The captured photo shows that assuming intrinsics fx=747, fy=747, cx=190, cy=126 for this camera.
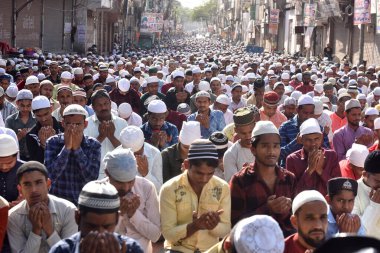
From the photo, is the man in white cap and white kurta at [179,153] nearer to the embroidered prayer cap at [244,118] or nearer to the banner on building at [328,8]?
the embroidered prayer cap at [244,118]

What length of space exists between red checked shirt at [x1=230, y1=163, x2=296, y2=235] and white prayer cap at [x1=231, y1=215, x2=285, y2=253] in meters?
1.63

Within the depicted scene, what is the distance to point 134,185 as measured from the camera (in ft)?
17.0

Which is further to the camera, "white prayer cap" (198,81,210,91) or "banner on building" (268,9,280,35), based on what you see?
"banner on building" (268,9,280,35)

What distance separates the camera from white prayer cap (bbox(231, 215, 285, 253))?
3426 millimetres

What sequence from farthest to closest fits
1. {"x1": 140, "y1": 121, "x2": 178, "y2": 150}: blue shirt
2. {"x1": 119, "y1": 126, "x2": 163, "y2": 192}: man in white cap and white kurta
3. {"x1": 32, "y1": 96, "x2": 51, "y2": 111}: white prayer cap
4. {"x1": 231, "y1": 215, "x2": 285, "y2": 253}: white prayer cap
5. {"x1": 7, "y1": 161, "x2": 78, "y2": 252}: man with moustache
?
{"x1": 140, "y1": 121, "x2": 178, "y2": 150}: blue shirt < {"x1": 32, "y1": 96, "x2": 51, "y2": 111}: white prayer cap < {"x1": 119, "y1": 126, "x2": 163, "y2": 192}: man in white cap and white kurta < {"x1": 7, "y1": 161, "x2": 78, "y2": 252}: man with moustache < {"x1": 231, "y1": 215, "x2": 285, "y2": 253}: white prayer cap

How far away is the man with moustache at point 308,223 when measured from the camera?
164 inches

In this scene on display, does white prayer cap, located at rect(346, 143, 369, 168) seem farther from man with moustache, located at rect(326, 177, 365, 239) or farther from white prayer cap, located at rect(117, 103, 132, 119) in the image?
white prayer cap, located at rect(117, 103, 132, 119)

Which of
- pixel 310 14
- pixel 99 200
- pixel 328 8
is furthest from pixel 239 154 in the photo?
pixel 310 14

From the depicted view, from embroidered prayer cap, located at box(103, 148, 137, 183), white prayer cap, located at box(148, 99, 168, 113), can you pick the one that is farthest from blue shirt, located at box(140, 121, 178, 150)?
embroidered prayer cap, located at box(103, 148, 137, 183)

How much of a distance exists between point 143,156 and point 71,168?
0.68m

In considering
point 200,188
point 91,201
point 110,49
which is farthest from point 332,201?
point 110,49

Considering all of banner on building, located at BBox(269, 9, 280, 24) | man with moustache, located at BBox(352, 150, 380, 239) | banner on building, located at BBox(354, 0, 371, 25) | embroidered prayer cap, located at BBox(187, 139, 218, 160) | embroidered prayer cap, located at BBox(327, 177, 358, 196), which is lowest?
man with moustache, located at BBox(352, 150, 380, 239)

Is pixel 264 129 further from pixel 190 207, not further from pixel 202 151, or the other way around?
pixel 190 207

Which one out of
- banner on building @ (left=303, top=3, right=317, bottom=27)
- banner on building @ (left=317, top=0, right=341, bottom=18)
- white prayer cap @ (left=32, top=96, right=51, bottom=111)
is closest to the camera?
white prayer cap @ (left=32, top=96, right=51, bottom=111)
